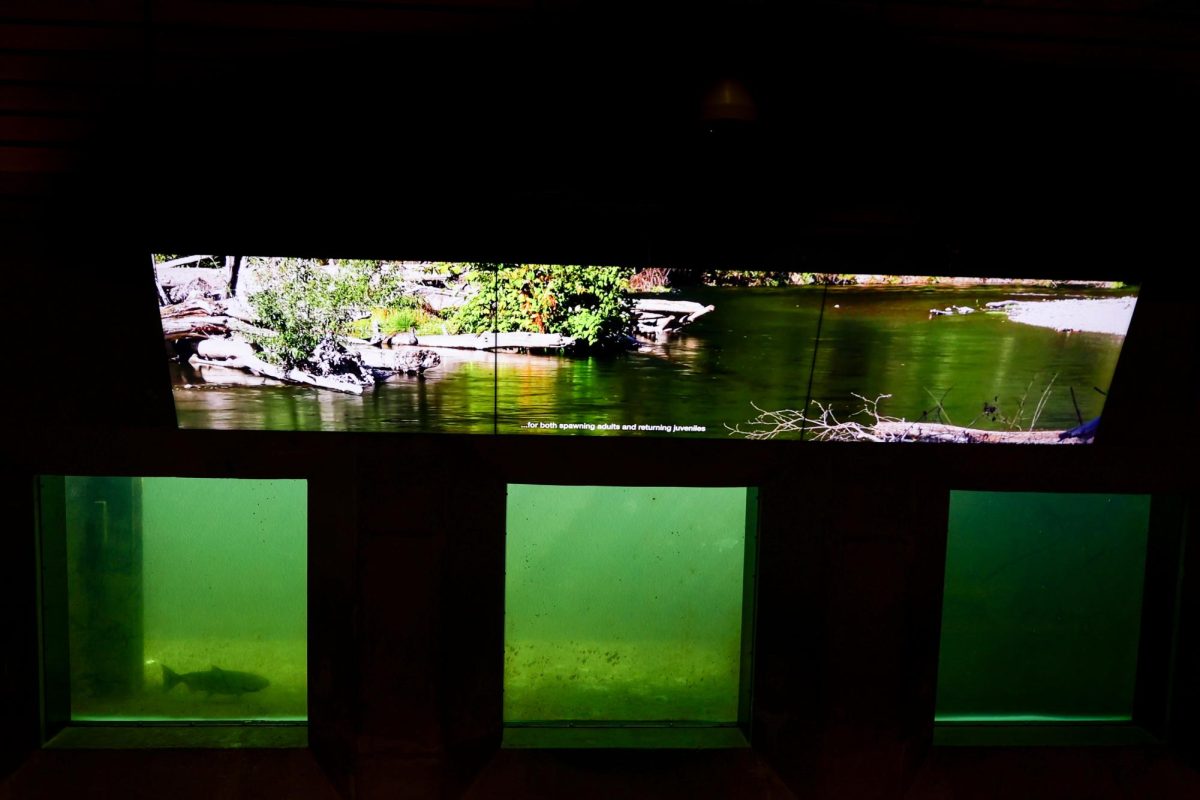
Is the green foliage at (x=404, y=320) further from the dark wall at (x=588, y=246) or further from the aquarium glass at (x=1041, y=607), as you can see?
the aquarium glass at (x=1041, y=607)

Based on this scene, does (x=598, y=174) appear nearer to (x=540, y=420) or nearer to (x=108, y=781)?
(x=540, y=420)

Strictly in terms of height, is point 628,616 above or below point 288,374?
below

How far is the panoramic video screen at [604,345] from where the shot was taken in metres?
3.77

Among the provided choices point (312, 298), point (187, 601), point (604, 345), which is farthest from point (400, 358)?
point (187, 601)

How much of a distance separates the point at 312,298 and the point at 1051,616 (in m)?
5.03

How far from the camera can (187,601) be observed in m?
4.73

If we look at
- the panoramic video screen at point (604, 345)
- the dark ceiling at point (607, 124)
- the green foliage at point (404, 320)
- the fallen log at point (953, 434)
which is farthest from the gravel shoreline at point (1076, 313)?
the green foliage at point (404, 320)

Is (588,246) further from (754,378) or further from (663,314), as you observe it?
(754,378)

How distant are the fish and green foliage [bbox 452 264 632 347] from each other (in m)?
2.76

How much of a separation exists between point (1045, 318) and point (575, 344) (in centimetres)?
249

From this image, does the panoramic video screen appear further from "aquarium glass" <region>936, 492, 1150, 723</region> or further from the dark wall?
"aquarium glass" <region>936, 492, 1150, 723</region>

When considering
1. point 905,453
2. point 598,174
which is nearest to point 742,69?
point 598,174

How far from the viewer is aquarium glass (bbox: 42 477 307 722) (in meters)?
4.63

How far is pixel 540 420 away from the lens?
4.11 m
